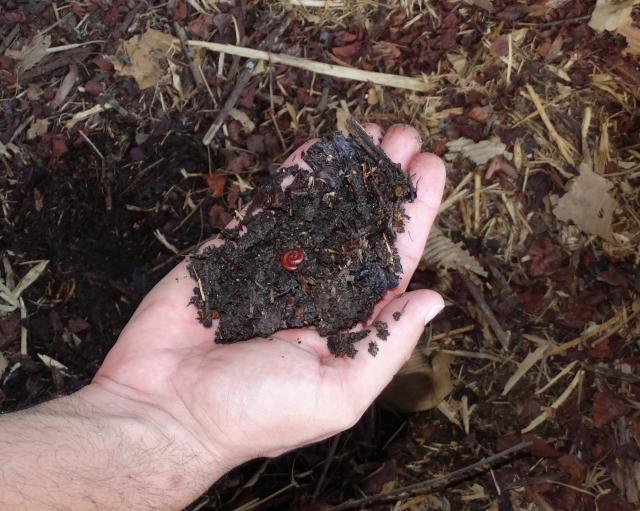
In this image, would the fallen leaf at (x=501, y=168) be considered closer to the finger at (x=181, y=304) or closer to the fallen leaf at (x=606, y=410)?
the fallen leaf at (x=606, y=410)

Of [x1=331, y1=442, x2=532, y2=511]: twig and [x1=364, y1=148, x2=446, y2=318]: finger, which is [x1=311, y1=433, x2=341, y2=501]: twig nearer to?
[x1=331, y1=442, x2=532, y2=511]: twig

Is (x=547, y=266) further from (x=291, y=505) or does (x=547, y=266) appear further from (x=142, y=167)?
(x=142, y=167)

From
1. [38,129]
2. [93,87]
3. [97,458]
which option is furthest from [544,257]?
[38,129]

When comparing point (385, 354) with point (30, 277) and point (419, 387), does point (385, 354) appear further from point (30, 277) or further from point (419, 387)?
point (30, 277)

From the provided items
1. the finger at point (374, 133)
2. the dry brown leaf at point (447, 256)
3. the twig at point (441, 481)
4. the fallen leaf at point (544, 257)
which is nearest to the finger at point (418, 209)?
the finger at point (374, 133)

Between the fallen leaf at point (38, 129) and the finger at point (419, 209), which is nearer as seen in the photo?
the finger at point (419, 209)
